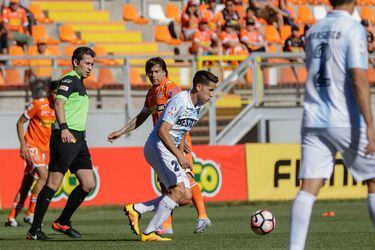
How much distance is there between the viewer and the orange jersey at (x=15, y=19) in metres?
25.3

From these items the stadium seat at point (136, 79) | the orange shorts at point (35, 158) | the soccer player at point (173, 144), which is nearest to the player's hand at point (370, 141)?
the soccer player at point (173, 144)

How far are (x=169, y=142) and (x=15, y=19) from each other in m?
14.1

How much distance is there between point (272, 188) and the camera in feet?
74.9

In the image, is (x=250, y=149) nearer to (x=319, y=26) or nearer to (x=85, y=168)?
(x=85, y=168)

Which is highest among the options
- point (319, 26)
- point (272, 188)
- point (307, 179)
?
point (319, 26)

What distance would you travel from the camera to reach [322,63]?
8891 mm

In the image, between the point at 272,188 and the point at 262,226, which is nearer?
the point at 262,226

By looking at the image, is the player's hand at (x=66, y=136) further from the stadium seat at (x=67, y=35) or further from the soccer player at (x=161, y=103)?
the stadium seat at (x=67, y=35)

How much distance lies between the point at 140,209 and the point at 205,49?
522 inches

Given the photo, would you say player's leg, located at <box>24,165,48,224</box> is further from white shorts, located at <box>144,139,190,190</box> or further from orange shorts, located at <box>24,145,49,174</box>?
white shorts, located at <box>144,139,190,190</box>

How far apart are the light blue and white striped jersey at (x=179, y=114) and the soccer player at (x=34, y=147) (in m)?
4.50

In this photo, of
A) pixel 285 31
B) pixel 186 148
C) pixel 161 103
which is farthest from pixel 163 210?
pixel 285 31

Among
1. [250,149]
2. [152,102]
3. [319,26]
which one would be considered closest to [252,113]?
[250,149]

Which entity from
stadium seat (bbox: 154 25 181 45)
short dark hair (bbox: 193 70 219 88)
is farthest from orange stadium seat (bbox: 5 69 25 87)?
short dark hair (bbox: 193 70 219 88)
